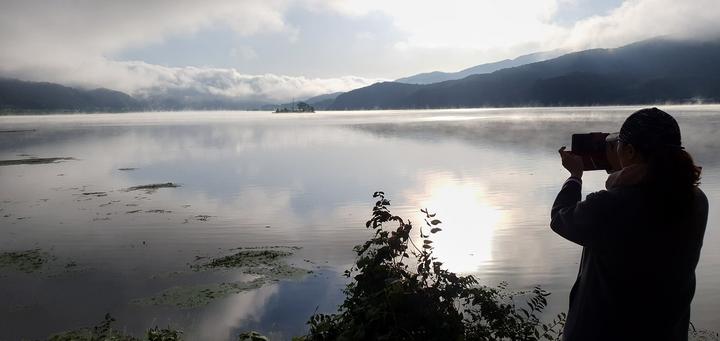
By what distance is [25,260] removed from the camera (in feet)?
52.0

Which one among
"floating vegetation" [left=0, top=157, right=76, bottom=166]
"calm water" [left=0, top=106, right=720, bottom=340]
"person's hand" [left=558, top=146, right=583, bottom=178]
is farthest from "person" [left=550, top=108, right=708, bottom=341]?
"floating vegetation" [left=0, top=157, right=76, bottom=166]

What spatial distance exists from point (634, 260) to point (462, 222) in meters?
17.4

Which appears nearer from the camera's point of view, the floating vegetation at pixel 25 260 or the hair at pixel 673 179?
the hair at pixel 673 179

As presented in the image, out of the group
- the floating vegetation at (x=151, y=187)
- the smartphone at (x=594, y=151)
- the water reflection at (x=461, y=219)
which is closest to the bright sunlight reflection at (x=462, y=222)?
the water reflection at (x=461, y=219)

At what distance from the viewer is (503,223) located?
20.2 metres

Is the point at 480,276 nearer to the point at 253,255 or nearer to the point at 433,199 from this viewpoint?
the point at 253,255

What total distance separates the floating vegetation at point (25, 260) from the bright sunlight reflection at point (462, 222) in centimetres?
1223

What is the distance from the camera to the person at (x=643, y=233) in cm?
311

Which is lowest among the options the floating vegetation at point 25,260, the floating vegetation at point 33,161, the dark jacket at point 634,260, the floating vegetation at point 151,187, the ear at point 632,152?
the floating vegetation at point 151,187

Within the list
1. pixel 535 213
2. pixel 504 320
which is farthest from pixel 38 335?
pixel 535 213

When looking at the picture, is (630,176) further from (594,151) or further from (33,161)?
(33,161)

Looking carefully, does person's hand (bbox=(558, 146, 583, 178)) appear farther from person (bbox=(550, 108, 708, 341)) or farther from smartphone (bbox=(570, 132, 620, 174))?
person (bbox=(550, 108, 708, 341))

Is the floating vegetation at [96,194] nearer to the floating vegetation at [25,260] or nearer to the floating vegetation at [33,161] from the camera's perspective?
the floating vegetation at [25,260]

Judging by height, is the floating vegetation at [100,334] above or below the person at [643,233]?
below
